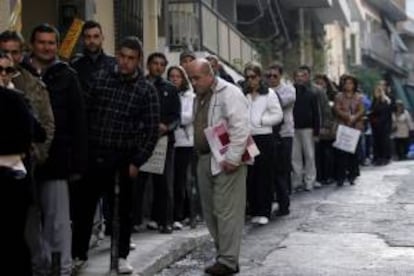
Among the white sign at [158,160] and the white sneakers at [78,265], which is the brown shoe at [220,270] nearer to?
the white sneakers at [78,265]

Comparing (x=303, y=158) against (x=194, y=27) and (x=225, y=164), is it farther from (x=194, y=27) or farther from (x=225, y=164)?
(x=225, y=164)

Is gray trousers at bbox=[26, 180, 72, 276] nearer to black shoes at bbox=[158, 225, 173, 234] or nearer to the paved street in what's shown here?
Result: the paved street

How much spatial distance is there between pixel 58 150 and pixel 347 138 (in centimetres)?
953

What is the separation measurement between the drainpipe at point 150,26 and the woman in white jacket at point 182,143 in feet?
14.8

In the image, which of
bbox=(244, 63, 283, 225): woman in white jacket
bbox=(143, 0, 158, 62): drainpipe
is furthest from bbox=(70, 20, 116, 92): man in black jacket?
bbox=(143, 0, 158, 62): drainpipe

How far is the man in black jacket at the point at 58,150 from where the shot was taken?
7.42 metres

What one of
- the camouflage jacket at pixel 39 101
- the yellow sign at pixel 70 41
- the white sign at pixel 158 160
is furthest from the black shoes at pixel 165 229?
the camouflage jacket at pixel 39 101

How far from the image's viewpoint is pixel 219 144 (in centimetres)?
877

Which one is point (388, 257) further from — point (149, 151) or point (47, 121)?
point (47, 121)

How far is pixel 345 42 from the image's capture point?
1810 inches

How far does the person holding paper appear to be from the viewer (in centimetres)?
1655

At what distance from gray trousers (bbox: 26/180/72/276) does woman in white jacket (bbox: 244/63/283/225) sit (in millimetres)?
4392

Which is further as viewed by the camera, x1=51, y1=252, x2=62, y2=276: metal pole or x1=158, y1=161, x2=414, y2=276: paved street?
x1=158, y1=161, x2=414, y2=276: paved street

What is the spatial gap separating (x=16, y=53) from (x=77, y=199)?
1539mm
